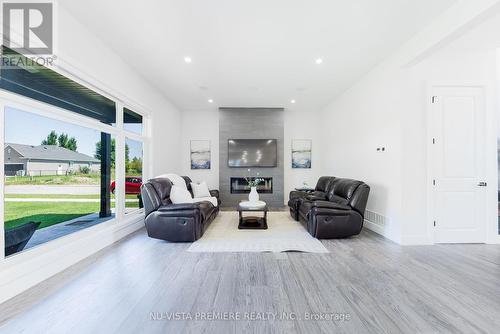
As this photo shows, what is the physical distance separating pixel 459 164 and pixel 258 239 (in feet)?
11.3

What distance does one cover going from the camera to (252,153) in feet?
20.9

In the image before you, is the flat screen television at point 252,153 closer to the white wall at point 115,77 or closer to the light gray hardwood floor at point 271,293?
the white wall at point 115,77

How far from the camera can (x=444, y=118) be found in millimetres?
3219

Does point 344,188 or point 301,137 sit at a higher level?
point 301,137

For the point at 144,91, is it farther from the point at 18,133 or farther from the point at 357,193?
the point at 357,193

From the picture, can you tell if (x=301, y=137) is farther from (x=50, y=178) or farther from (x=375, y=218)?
(x=50, y=178)

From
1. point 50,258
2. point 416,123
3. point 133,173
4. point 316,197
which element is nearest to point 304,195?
point 316,197

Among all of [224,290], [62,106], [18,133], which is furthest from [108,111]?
[224,290]

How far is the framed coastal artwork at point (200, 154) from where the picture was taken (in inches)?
259

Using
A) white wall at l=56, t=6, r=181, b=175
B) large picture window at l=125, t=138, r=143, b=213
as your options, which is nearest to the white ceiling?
white wall at l=56, t=6, r=181, b=175

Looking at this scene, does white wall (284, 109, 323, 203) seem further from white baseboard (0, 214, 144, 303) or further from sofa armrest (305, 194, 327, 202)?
white baseboard (0, 214, 144, 303)

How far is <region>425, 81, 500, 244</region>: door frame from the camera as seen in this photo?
3.15m

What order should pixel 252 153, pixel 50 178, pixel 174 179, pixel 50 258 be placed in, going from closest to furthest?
1. pixel 50 258
2. pixel 50 178
3. pixel 174 179
4. pixel 252 153

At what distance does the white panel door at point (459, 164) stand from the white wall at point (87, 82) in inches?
204
